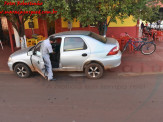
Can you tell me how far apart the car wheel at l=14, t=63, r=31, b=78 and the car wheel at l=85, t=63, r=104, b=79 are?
2.22 meters

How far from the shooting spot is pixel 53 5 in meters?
6.29

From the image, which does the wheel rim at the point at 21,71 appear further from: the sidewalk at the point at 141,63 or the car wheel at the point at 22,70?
the sidewalk at the point at 141,63

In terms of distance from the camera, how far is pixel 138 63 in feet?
23.2

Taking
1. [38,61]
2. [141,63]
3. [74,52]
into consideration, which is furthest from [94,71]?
[141,63]

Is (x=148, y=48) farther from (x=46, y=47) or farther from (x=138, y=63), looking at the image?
(x=46, y=47)

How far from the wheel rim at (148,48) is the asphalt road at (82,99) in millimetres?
2827

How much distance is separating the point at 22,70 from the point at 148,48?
6.41 m

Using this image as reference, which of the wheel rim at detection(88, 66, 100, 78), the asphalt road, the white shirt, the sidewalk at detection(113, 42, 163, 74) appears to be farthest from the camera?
the sidewalk at detection(113, 42, 163, 74)

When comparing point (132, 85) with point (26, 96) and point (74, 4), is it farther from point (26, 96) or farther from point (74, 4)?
point (74, 4)

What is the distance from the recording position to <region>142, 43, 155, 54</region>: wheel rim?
816 centimetres

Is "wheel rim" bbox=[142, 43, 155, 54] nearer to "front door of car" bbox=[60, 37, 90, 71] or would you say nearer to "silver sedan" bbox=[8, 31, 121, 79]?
"silver sedan" bbox=[8, 31, 121, 79]

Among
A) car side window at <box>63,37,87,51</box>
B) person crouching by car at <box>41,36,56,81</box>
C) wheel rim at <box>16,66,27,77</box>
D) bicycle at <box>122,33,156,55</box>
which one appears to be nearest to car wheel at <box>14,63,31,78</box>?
wheel rim at <box>16,66,27,77</box>

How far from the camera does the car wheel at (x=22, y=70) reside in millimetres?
5730

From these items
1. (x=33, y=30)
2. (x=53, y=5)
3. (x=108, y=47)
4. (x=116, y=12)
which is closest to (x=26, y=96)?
(x=108, y=47)
